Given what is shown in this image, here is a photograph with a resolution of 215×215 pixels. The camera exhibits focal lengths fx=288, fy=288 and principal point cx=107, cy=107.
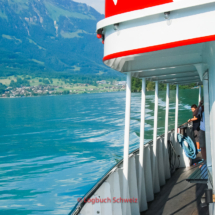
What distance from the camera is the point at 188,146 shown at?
23.2ft

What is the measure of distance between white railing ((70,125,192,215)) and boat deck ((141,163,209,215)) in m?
0.16

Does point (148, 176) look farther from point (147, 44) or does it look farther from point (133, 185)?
point (147, 44)

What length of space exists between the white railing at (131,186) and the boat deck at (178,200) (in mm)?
156

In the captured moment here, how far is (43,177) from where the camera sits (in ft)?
62.3

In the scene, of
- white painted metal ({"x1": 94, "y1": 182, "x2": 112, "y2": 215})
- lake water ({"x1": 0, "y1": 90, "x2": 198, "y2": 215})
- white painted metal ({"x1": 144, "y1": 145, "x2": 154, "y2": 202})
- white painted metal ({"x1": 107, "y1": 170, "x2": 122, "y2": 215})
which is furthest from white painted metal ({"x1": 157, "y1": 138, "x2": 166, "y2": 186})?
lake water ({"x1": 0, "y1": 90, "x2": 198, "y2": 215})

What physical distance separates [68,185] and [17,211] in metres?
4.18

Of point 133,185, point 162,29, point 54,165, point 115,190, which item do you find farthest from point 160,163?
point 54,165

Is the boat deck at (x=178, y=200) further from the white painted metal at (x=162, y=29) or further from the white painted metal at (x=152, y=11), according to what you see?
the white painted metal at (x=152, y=11)

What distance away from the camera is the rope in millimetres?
6561

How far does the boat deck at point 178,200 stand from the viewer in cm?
433

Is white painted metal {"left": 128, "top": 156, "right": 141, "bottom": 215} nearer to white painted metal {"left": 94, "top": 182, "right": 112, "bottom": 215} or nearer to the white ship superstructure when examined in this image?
the white ship superstructure

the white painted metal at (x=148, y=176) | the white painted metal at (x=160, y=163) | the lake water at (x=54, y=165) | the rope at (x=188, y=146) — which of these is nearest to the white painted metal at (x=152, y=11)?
the white painted metal at (x=148, y=176)

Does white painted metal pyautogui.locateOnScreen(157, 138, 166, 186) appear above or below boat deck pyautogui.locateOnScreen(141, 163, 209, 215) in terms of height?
above

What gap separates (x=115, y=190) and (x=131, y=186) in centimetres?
65
